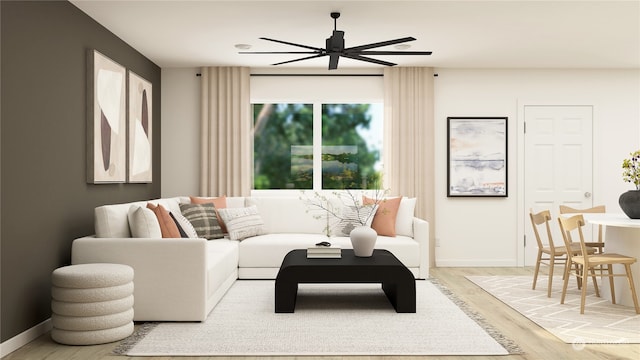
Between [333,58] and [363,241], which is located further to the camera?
[363,241]

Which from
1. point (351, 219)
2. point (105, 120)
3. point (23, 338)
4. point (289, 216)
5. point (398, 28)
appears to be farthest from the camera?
point (289, 216)

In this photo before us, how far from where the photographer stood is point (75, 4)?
14.3ft

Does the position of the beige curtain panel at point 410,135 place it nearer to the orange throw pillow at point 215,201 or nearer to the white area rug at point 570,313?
the white area rug at point 570,313

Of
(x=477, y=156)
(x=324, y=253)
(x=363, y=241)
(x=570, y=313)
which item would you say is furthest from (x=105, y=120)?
(x=477, y=156)

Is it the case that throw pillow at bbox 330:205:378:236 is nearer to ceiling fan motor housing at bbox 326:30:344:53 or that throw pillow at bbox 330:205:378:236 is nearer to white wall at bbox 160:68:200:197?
white wall at bbox 160:68:200:197

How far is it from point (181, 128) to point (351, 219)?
244 centimetres

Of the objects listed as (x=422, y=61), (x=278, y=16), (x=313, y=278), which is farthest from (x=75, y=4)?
(x=422, y=61)

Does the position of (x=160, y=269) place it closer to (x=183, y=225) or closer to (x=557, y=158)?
(x=183, y=225)

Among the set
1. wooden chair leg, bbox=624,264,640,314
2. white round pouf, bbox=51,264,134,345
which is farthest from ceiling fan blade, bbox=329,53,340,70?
wooden chair leg, bbox=624,264,640,314

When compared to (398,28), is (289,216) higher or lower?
lower

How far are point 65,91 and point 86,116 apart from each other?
41 centimetres

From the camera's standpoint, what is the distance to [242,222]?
589cm

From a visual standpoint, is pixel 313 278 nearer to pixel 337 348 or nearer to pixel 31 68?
pixel 337 348

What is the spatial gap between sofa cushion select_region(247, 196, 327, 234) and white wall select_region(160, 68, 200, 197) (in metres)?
1.00
